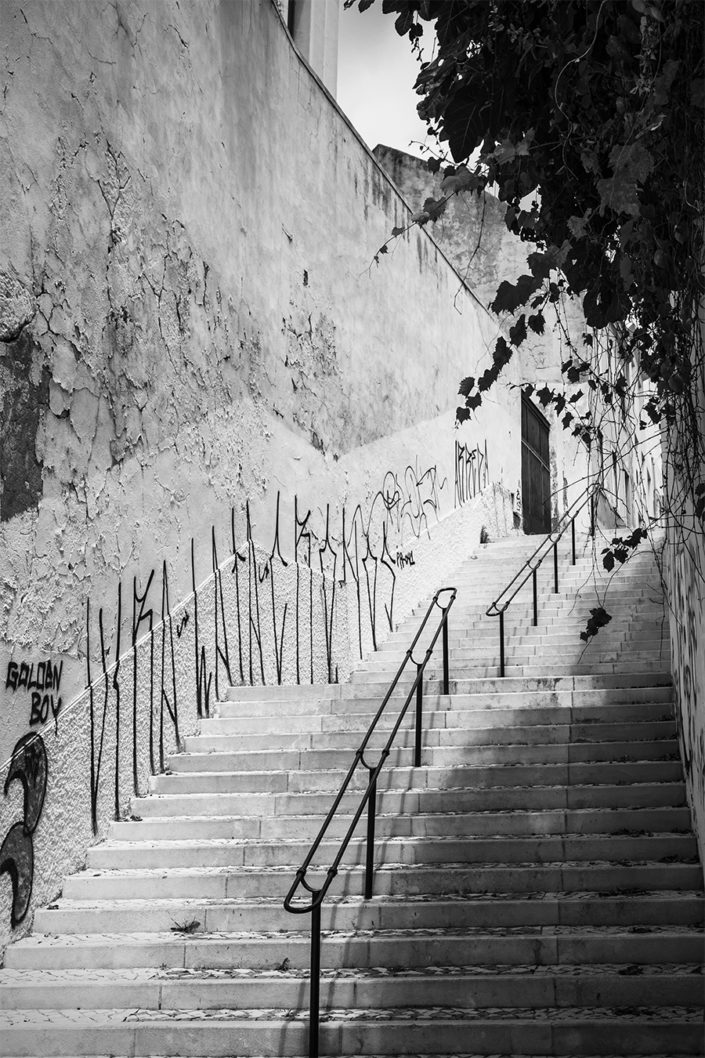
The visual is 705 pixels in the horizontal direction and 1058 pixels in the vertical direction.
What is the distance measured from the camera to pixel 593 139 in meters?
3.71

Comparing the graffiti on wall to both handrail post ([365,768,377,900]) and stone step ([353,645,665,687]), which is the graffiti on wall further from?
handrail post ([365,768,377,900])

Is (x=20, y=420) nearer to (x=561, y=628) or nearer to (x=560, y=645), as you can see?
(x=560, y=645)

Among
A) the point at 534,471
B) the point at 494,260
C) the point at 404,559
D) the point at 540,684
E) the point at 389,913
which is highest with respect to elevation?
the point at 494,260

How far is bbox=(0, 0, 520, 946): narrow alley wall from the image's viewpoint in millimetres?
6387

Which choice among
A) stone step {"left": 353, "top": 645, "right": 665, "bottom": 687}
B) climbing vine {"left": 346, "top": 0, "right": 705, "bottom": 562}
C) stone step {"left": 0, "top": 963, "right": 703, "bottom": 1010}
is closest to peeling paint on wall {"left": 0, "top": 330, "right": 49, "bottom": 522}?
stone step {"left": 0, "top": 963, "right": 703, "bottom": 1010}

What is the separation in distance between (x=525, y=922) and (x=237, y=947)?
4.60ft

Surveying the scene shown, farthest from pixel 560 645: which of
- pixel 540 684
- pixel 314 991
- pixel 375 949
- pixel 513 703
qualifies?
pixel 314 991

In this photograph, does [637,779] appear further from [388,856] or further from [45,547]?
[45,547]

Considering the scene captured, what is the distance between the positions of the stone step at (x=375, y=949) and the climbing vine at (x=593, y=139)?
7.66 ft

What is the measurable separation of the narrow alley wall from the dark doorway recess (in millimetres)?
6856

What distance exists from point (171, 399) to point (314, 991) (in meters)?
4.51

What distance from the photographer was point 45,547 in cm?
649

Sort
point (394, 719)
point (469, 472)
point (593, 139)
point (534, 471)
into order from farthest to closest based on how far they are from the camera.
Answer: point (534, 471), point (469, 472), point (394, 719), point (593, 139)

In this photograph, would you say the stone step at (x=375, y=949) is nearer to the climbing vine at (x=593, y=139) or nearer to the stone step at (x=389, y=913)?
the stone step at (x=389, y=913)
